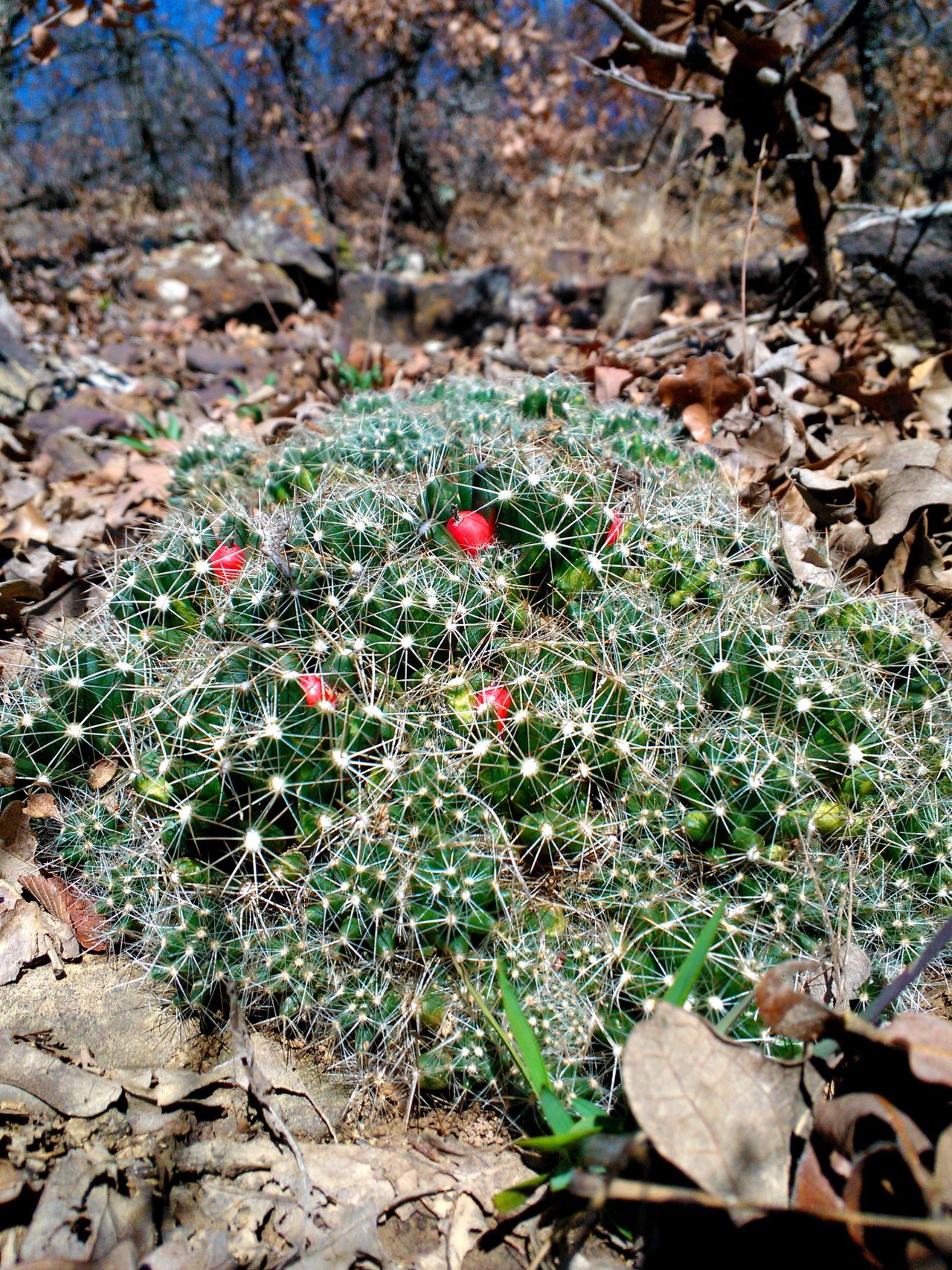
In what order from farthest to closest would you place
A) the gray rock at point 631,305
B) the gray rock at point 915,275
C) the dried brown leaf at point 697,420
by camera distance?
the gray rock at point 631,305 < the gray rock at point 915,275 < the dried brown leaf at point 697,420

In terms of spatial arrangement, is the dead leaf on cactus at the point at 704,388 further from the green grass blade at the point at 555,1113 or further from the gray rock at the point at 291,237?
the gray rock at the point at 291,237

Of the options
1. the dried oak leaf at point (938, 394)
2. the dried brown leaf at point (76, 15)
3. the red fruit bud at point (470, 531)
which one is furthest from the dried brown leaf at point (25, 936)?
the dried brown leaf at point (76, 15)

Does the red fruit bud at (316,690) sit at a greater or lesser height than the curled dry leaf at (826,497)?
greater

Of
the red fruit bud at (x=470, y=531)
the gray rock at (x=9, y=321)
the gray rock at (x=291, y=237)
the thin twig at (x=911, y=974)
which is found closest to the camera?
the thin twig at (x=911, y=974)

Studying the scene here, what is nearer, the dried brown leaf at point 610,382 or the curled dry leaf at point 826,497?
the curled dry leaf at point 826,497

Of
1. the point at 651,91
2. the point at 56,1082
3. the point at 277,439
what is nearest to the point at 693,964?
the point at 56,1082

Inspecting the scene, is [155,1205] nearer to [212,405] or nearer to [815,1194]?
[815,1194]

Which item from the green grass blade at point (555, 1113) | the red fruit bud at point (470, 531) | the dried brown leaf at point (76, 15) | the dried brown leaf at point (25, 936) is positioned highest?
the dried brown leaf at point (76, 15)

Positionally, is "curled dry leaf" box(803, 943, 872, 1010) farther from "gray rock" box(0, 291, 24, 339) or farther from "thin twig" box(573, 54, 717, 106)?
"gray rock" box(0, 291, 24, 339)
